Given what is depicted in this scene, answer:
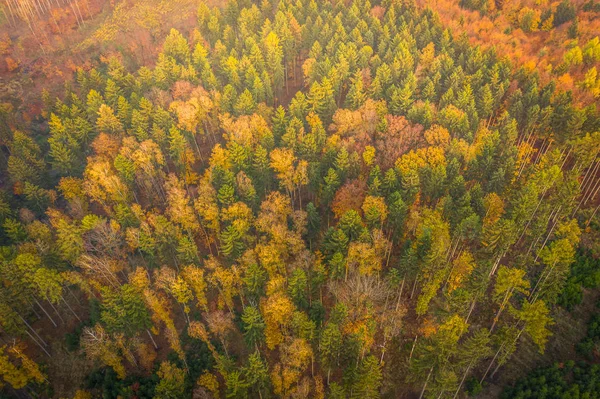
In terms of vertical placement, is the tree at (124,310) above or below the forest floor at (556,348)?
above

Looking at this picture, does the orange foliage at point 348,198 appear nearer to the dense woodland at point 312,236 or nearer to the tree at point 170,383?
the dense woodland at point 312,236

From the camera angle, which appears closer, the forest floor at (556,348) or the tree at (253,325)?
the tree at (253,325)

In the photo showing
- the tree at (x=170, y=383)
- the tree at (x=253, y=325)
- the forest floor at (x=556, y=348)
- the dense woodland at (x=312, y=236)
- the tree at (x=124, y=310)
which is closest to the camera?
the tree at (x=170, y=383)

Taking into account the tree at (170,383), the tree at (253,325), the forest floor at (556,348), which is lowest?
the forest floor at (556,348)

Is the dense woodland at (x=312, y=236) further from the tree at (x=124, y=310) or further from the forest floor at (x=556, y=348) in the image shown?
the forest floor at (x=556, y=348)

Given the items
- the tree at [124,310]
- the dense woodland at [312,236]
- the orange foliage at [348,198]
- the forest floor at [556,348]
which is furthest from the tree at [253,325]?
the forest floor at [556,348]

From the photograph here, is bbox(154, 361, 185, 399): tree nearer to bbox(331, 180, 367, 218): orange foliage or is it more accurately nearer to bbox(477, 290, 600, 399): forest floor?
bbox(331, 180, 367, 218): orange foliage

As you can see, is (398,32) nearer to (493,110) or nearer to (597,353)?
(493,110)

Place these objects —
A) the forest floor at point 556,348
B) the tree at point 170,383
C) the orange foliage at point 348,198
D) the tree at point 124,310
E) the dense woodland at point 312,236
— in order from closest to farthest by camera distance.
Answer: the tree at point 170,383 < the dense woodland at point 312,236 < the tree at point 124,310 < the forest floor at point 556,348 < the orange foliage at point 348,198

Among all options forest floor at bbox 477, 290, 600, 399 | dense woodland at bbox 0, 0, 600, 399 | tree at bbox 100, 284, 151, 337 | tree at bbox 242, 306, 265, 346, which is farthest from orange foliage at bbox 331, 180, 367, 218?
tree at bbox 100, 284, 151, 337
